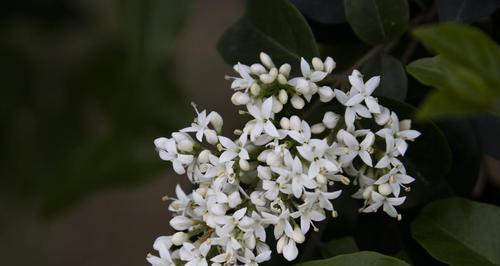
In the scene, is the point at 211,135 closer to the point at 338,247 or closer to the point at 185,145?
the point at 185,145

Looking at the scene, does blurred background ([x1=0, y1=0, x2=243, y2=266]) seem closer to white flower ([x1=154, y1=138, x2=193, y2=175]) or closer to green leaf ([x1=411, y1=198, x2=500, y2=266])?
white flower ([x1=154, y1=138, x2=193, y2=175])

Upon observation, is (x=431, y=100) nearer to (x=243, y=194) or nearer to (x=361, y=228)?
(x=243, y=194)

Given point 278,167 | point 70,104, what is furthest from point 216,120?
point 70,104

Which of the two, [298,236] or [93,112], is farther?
[93,112]

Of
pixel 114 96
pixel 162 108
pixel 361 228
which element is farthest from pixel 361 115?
pixel 114 96

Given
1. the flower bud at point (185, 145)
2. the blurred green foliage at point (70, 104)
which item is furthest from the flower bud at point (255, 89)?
the blurred green foliage at point (70, 104)

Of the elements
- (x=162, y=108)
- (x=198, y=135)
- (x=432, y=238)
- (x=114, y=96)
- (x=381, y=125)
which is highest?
(x=114, y=96)

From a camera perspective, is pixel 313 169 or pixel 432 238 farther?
pixel 432 238

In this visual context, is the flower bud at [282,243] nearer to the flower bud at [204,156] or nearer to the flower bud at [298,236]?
the flower bud at [298,236]
